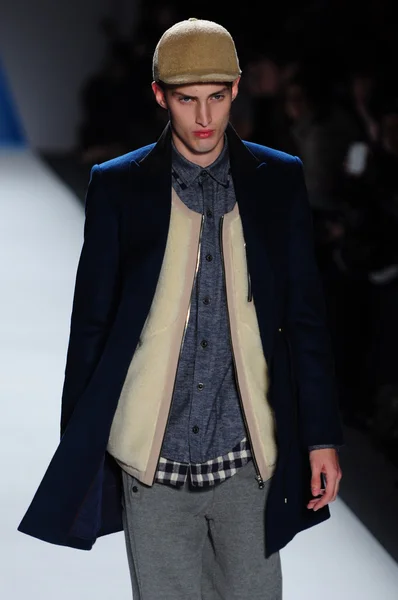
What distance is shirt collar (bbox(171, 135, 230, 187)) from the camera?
1562mm

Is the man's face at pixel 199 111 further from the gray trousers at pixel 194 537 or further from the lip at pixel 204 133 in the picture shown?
the gray trousers at pixel 194 537

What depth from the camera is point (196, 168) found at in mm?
1560

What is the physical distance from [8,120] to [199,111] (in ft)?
32.5

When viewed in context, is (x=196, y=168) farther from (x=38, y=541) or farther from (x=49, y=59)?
(x=49, y=59)

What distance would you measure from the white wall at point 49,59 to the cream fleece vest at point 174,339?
9.51 metres

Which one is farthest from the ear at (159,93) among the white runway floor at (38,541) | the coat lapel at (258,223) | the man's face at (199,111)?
the white runway floor at (38,541)

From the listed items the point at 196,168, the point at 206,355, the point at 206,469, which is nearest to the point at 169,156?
the point at 196,168

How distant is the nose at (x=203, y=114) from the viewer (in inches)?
58.4

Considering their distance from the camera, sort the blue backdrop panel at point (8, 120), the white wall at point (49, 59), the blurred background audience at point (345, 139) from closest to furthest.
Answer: the blurred background audience at point (345, 139)
the white wall at point (49, 59)
the blue backdrop panel at point (8, 120)

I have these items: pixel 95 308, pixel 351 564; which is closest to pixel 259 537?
pixel 95 308

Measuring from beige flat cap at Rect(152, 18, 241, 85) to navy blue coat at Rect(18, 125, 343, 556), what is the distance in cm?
11

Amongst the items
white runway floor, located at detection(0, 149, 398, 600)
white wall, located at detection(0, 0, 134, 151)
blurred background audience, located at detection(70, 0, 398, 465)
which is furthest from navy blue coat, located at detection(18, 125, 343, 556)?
white wall, located at detection(0, 0, 134, 151)

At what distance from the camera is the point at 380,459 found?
295cm

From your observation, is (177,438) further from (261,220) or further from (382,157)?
(382,157)
